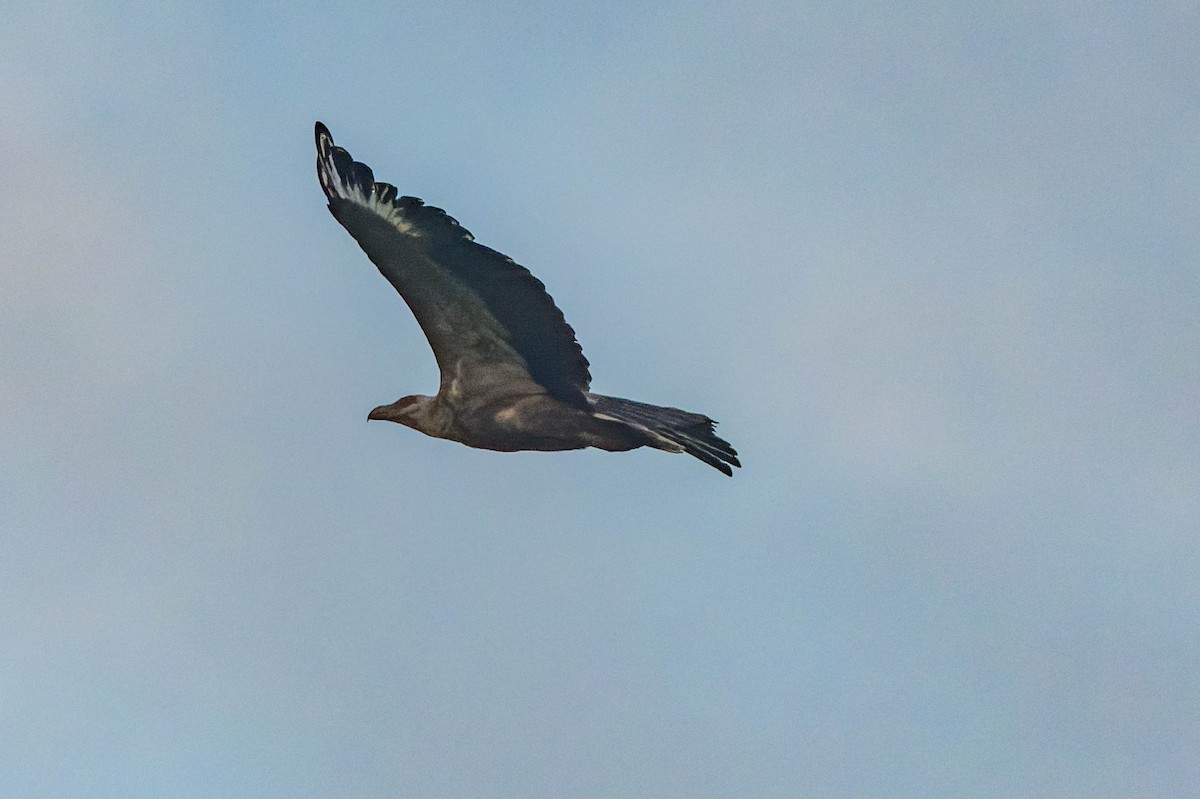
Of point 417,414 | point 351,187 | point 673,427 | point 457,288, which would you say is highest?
point 351,187

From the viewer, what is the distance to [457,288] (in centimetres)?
1185

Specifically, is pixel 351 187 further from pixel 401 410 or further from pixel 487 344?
pixel 401 410

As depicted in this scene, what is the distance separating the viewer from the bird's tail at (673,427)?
11.6m

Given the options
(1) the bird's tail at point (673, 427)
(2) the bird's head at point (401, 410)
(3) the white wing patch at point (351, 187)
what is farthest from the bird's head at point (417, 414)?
(3) the white wing patch at point (351, 187)

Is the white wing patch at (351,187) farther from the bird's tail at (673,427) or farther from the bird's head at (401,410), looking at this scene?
the bird's tail at (673,427)

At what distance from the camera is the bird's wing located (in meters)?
11.5

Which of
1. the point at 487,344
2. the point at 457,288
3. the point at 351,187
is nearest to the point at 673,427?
the point at 487,344

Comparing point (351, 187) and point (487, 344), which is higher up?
point (351, 187)

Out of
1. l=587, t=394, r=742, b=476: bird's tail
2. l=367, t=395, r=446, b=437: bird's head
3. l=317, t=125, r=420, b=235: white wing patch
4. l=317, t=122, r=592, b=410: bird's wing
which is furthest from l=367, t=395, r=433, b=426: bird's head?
l=317, t=125, r=420, b=235: white wing patch

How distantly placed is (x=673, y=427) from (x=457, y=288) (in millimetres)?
1795

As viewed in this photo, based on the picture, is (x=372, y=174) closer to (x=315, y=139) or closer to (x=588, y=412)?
(x=315, y=139)

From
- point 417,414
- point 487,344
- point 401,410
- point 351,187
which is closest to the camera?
point 351,187

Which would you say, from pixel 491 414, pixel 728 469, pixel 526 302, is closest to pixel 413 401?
pixel 491 414

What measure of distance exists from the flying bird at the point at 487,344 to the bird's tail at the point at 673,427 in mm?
10
